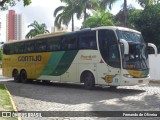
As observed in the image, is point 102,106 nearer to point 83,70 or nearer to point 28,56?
point 83,70

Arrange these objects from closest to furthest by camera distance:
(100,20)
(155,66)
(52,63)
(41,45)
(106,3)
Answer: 1. (52,63)
2. (41,45)
3. (155,66)
4. (106,3)
5. (100,20)

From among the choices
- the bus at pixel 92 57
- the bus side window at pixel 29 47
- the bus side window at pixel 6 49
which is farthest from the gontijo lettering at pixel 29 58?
the bus side window at pixel 6 49

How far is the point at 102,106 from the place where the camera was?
40.1 feet

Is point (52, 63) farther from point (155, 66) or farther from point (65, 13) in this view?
point (65, 13)

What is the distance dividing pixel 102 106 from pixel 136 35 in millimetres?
6715

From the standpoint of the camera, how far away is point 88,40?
60.6ft

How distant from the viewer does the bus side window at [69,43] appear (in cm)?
1965

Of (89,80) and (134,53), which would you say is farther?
(89,80)

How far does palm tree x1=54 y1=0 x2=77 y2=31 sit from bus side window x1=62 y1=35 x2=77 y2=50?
28795mm

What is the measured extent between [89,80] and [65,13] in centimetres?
3369

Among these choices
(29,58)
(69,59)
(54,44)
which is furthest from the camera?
(29,58)

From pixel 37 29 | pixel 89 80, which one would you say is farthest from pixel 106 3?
pixel 37 29

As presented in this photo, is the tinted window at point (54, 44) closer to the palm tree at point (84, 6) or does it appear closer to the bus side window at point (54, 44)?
the bus side window at point (54, 44)

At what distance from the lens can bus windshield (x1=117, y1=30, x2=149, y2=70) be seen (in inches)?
656
